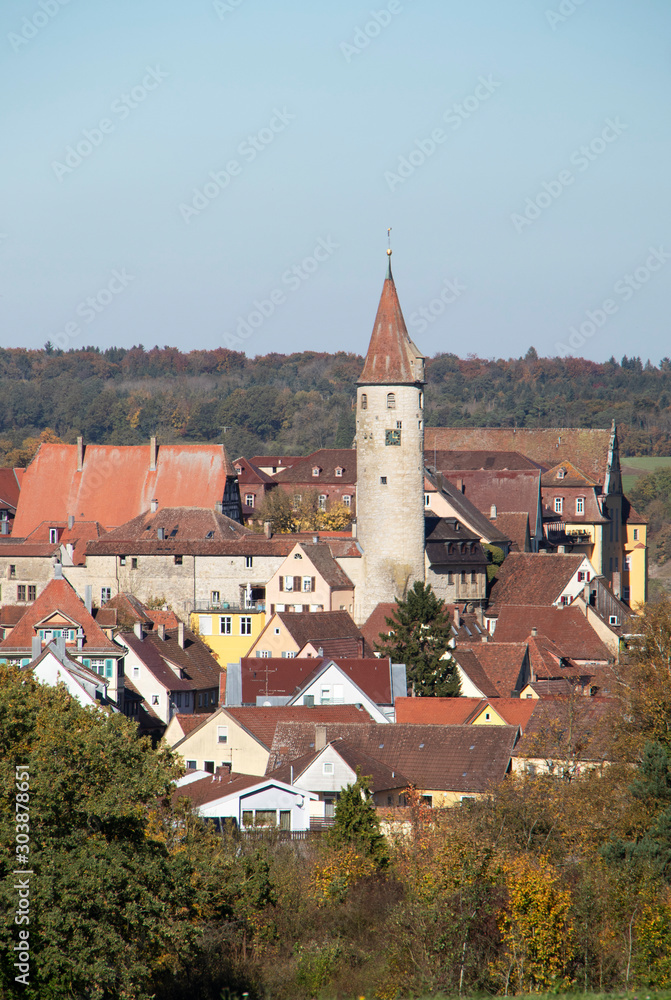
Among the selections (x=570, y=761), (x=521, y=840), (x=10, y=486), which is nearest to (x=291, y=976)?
(x=521, y=840)

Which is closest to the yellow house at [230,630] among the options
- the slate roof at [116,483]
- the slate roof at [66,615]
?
the slate roof at [66,615]

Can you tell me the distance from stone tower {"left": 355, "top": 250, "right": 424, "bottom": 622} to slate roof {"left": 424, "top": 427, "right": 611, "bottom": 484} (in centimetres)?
2212

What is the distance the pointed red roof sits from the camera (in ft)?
178

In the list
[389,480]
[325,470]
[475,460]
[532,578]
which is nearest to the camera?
[389,480]

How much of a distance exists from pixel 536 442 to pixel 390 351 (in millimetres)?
26636

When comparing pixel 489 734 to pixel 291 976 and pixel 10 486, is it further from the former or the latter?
pixel 10 486

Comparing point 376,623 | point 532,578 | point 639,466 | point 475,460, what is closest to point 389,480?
point 376,623

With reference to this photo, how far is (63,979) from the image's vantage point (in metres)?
17.5

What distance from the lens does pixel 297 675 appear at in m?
45.3

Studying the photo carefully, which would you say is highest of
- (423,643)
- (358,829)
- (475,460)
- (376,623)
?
(475,460)

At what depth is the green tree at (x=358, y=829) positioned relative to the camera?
2736 centimetres

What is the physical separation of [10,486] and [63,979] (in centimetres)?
6060

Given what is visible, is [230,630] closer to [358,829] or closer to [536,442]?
[358,829]

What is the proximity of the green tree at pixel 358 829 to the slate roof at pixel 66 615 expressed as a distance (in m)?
17.4
